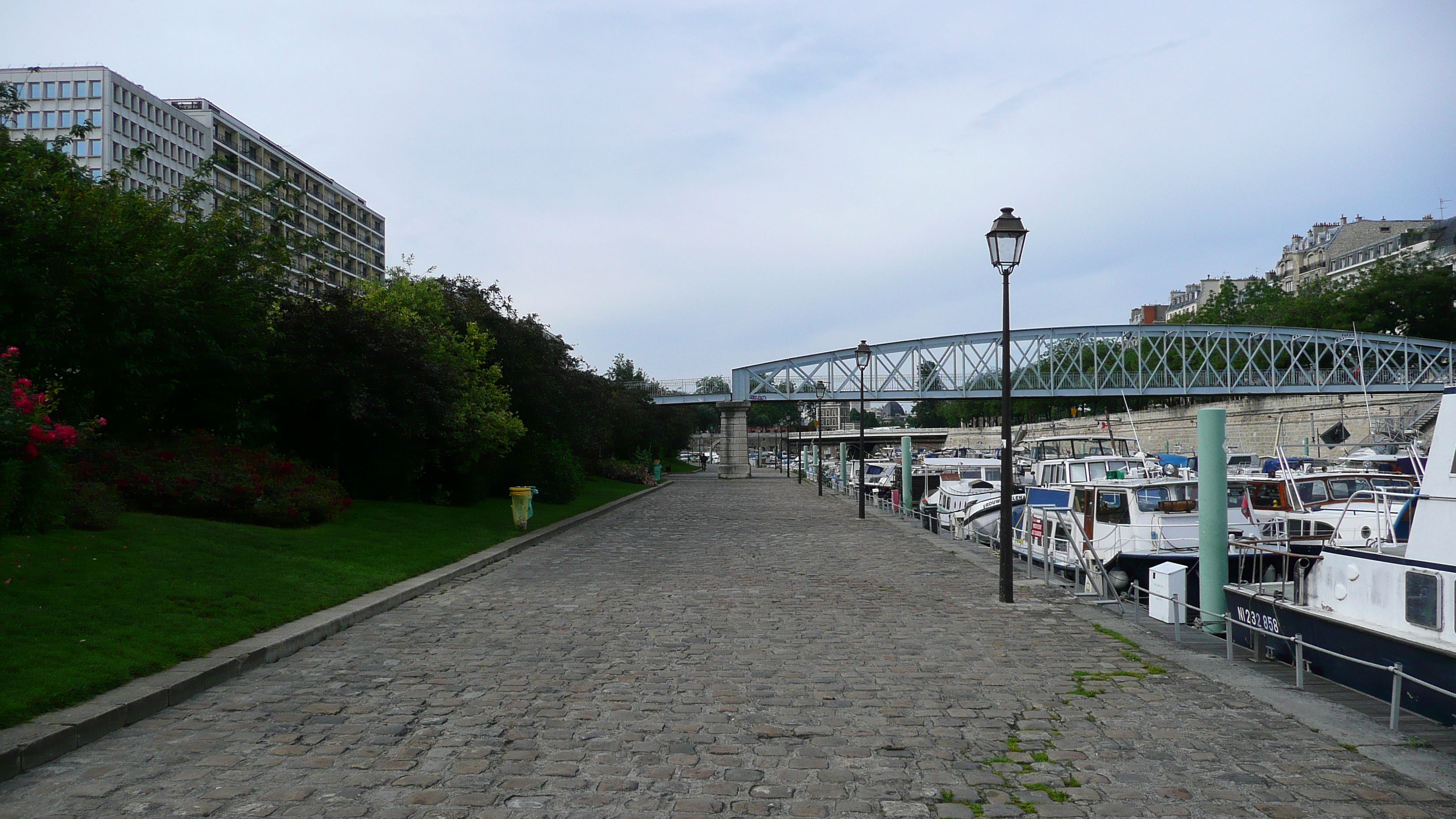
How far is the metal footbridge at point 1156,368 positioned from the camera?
7688 centimetres

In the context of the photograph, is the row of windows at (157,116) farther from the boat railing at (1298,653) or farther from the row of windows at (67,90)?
the boat railing at (1298,653)

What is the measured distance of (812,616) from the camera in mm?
11094

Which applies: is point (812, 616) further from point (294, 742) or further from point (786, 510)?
point (786, 510)

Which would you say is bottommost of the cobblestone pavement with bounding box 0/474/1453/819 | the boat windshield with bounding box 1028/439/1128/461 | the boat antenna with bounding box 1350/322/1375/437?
the cobblestone pavement with bounding box 0/474/1453/819

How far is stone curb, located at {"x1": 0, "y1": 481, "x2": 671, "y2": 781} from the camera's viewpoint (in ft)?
18.3

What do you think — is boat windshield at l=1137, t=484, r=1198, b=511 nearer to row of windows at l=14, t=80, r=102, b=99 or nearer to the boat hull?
the boat hull

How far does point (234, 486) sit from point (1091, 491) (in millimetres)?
14999

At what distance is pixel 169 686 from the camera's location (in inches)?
271

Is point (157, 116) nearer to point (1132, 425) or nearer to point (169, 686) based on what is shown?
point (1132, 425)

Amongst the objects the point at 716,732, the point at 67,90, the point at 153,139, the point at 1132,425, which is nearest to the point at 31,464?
the point at 716,732

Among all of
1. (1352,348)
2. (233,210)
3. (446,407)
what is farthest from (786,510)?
(1352,348)

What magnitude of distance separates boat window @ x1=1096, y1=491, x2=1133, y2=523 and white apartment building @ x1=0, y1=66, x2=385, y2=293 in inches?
2218

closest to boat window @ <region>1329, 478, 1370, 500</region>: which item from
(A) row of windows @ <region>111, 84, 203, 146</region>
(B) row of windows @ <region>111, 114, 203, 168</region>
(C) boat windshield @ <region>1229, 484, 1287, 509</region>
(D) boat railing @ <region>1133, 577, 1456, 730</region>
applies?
(C) boat windshield @ <region>1229, 484, 1287, 509</region>

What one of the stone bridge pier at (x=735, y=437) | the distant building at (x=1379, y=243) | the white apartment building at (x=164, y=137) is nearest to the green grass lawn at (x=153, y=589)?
the white apartment building at (x=164, y=137)
